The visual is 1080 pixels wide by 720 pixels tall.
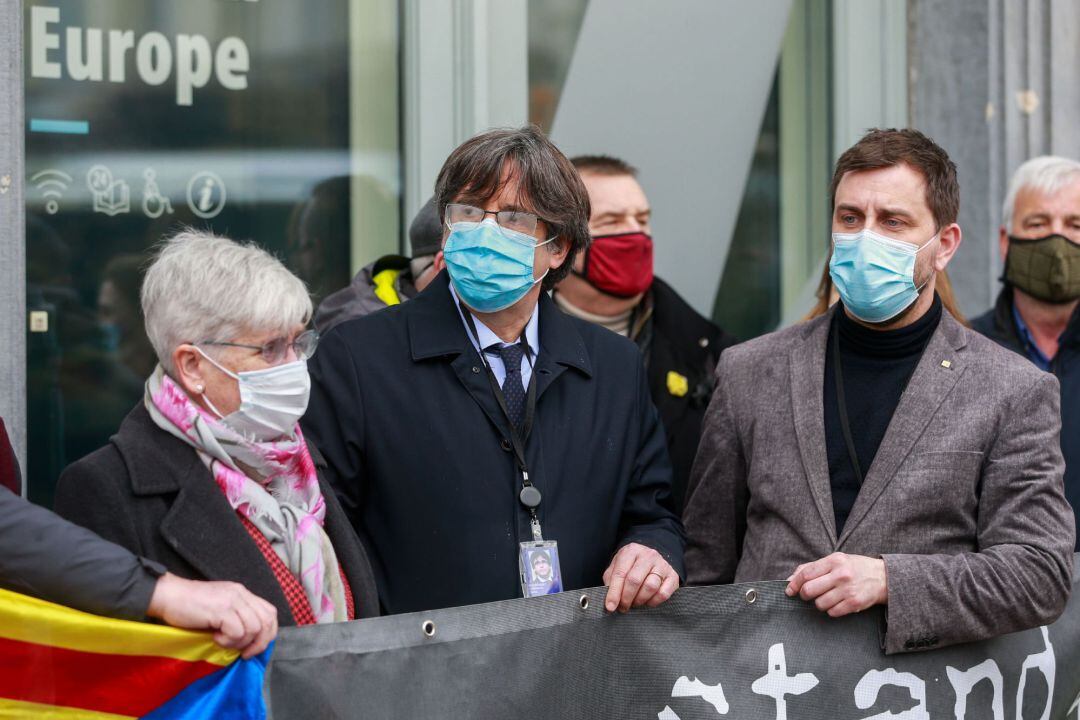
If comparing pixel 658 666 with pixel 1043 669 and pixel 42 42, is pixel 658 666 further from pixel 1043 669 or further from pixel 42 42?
pixel 42 42

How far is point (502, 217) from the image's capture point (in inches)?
123

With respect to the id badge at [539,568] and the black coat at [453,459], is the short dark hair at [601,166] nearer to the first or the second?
the black coat at [453,459]

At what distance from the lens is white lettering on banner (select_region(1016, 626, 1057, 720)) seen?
3.19m

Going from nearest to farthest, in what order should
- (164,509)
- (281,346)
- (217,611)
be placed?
(217,611) → (164,509) → (281,346)

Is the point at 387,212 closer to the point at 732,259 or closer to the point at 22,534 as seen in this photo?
the point at 732,259

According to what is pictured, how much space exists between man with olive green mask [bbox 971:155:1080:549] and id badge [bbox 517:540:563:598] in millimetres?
2155

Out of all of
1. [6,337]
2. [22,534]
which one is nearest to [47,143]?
[6,337]

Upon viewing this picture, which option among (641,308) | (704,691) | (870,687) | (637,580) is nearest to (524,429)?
(637,580)

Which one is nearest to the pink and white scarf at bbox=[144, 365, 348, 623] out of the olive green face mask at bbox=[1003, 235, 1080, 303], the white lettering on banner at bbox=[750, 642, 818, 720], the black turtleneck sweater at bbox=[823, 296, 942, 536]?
the white lettering on banner at bbox=[750, 642, 818, 720]

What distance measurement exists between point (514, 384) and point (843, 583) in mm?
833

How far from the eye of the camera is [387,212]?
5031 millimetres

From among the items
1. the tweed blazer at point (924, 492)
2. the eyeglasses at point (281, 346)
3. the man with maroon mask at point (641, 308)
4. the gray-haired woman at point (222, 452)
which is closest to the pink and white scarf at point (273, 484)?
the gray-haired woman at point (222, 452)

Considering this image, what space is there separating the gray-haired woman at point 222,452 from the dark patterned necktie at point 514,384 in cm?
48

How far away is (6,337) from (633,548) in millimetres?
1766
